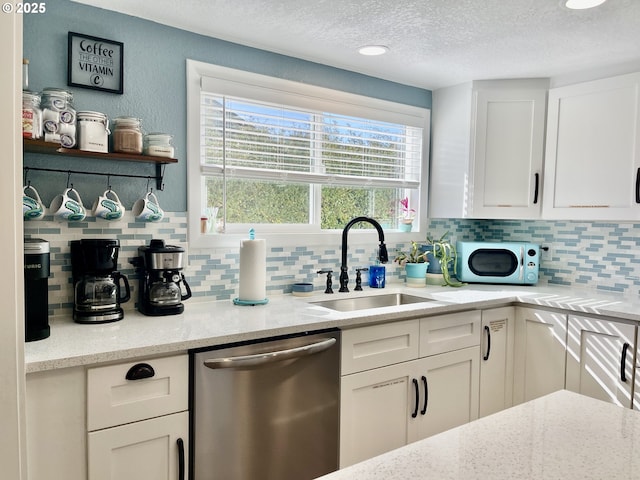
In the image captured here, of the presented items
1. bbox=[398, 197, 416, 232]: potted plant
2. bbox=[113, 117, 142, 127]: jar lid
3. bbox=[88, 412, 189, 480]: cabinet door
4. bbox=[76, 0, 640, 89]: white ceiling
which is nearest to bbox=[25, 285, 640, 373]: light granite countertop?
bbox=[88, 412, 189, 480]: cabinet door

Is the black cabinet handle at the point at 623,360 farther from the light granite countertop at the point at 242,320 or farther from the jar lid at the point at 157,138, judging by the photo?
the jar lid at the point at 157,138

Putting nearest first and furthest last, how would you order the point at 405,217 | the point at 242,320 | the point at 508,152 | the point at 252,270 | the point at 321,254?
the point at 242,320, the point at 252,270, the point at 321,254, the point at 508,152, the point at 405,217

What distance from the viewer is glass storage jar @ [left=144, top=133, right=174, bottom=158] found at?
2031 millimetres

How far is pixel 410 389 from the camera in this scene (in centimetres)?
228

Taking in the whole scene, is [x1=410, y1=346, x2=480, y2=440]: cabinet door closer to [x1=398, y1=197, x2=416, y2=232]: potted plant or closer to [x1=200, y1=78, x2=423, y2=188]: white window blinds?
[x1=398, y1=197, x2=416, y2=232]: potted plant

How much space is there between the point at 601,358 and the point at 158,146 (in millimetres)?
2337

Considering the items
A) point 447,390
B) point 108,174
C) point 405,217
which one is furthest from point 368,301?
point 108,174

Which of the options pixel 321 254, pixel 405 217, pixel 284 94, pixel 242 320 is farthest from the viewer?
pixel 405 217

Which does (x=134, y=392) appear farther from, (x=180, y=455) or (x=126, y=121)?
(x=126, y=121)

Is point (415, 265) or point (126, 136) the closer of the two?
point (126, 136)

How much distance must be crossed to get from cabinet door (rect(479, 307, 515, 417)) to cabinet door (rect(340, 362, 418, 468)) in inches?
21.7

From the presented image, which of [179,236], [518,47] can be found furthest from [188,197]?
[518,47]

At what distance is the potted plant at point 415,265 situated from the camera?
2992 mm

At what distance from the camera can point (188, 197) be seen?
227cm
